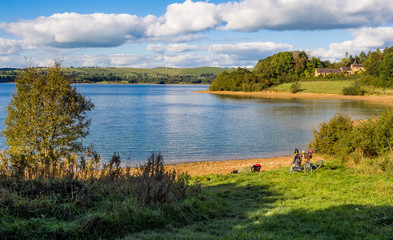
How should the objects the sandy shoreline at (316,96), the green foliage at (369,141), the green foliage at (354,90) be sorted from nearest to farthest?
the green foliage at (369,141) → the sandy shoreline at (316,96) → the green foliage at (354,90)

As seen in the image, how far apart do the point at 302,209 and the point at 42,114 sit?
1450 cm

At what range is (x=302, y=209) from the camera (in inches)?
366

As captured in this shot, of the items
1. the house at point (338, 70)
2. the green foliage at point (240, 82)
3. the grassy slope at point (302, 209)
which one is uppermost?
the house at point (338, 70)

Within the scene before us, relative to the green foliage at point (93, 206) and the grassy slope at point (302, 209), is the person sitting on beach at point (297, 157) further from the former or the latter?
the green foliage at point (93, 206)

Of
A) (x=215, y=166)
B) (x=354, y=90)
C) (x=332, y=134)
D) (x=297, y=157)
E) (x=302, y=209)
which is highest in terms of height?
(x=354, y=90)

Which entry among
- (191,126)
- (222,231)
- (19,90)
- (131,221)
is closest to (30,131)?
(19,90)

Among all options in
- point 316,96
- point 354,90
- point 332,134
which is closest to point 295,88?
point 316,96

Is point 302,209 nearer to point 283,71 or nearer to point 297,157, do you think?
point 297,157

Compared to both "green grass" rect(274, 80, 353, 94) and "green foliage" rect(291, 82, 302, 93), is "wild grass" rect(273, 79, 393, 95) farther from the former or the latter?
"green foliage" rect(291, 82, 302, 93)

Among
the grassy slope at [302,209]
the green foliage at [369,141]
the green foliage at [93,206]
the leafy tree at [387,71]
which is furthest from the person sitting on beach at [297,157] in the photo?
the leafy tree at [387,71]

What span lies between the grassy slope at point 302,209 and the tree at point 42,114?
9263mm

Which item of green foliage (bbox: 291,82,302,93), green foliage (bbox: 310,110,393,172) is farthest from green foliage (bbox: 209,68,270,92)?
green foliage (bbox: 310,110,393,172)

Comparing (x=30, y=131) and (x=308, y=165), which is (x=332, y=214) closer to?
(x=308, y=165)

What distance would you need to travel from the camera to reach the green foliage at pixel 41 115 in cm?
1736
